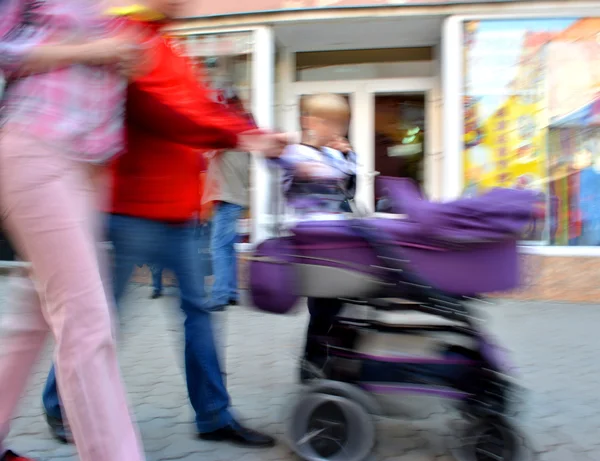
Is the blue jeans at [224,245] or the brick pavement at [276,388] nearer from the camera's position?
the brick pavement at [276,388]

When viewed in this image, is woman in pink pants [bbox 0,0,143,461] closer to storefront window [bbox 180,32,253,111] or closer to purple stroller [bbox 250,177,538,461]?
purple stroller [bbox 250,177,538,461]

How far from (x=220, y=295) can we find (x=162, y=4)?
364cm

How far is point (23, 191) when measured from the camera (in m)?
1.82

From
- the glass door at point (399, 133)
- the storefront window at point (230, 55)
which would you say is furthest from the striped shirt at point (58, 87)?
the glass door at point (399, 133)

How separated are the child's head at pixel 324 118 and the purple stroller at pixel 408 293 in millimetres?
428

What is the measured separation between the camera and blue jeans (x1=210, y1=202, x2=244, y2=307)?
18.8 feet

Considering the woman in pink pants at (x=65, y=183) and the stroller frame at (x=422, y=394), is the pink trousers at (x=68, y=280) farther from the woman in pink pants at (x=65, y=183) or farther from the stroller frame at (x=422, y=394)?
the stroller frame at (x=422, y=394)

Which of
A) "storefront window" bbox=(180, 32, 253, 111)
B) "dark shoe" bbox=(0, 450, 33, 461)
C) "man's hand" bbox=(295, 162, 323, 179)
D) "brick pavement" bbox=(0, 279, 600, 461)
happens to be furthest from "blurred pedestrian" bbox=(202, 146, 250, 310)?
"dark shoe" bbox=(0, 450, 33, 461)

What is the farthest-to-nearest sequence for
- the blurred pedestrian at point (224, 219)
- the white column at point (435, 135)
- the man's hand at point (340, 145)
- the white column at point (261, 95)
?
the white column at point (435, 135), the white column at point (261, 95), the blurred pedestrian at point (224, 219), the man's hand at point (340, 145)

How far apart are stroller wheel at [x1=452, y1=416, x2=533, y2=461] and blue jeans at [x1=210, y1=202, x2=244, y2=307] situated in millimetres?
3495

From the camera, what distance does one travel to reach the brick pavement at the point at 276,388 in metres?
2.72

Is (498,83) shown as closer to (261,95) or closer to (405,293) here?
(261,95)

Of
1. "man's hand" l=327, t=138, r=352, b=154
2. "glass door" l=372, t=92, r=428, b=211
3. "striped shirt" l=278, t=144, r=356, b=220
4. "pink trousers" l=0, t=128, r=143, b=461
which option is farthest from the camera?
"glass door" l=372, t=92, r=428, b=211

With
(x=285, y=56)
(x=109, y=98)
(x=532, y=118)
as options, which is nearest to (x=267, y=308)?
(x=109, y=98)
